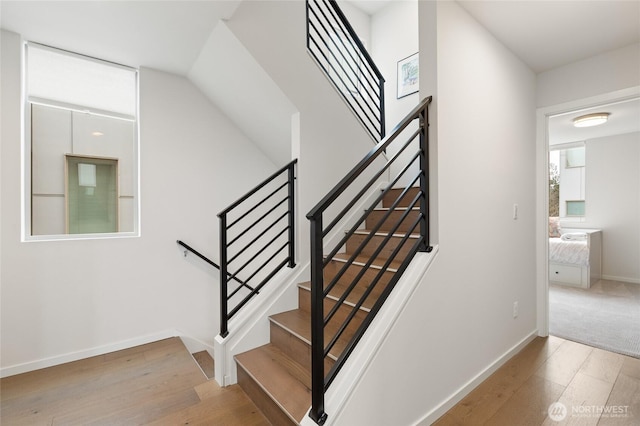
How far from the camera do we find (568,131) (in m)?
4.92

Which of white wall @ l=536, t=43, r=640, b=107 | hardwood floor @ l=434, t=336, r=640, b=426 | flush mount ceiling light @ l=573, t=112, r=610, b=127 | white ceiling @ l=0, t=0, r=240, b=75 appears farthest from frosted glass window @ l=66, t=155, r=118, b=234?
flush mount ceiling light @ l=573, t=112, r=610, b=127

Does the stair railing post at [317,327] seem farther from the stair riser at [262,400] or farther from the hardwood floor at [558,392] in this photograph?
the hardwood floor at [558,392]

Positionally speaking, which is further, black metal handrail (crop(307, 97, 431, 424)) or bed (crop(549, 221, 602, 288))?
bed (crop(549, 221, 602, 288))

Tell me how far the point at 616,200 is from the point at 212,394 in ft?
23.2

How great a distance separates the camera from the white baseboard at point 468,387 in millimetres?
1652

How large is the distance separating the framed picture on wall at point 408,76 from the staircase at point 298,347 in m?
2.11

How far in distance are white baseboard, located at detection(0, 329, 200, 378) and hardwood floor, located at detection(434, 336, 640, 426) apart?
98.3 inches

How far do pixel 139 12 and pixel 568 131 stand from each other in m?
6.31

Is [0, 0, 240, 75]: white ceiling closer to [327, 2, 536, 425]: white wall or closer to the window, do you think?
the window

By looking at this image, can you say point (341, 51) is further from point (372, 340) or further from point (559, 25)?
point (372, 340)

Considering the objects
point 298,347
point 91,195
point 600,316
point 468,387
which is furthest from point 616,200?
point 91,195

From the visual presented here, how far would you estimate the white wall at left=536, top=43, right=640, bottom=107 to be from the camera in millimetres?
2320

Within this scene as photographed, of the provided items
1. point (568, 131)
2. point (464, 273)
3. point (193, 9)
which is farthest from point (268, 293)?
point (568, 131)

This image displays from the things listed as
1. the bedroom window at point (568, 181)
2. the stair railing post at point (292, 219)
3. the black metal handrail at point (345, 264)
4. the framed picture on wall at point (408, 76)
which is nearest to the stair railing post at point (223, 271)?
the stair railing post at point (292, 219)
